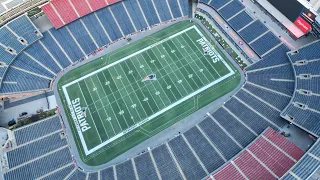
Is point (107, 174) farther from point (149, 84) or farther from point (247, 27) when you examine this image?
point (247, 27)

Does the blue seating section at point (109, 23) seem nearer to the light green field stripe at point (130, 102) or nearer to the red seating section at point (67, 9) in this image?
the red seating section at point (67, 9)

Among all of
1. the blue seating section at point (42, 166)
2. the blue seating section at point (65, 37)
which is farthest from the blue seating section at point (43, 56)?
the blue seating section at point (42, 166)

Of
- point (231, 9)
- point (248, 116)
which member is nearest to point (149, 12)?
point (231, 9)

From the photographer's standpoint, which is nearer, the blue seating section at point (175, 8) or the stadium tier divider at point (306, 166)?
the stadium tier divider at point (306, 166)

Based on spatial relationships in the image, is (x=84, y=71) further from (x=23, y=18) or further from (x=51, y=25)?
(x=23, y=18)

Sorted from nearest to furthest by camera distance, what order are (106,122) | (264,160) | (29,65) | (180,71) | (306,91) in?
(264,160)
(306,91)
(106,122)
(29,65)
(180,71)

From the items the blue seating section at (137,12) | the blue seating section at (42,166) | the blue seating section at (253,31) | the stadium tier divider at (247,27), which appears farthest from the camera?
the blue seating section at (137,12)
